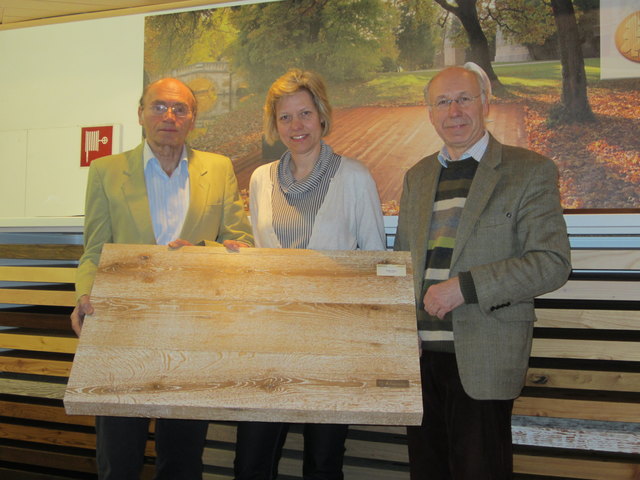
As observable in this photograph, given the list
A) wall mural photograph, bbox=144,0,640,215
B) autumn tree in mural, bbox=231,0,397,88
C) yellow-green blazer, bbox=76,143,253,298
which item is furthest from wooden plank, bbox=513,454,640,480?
autumn tree in mural, bbox=231,0,397,88

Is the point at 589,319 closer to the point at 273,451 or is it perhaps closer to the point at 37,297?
the point at 273,451

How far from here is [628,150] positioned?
3.13 m

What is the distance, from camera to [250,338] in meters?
1.91

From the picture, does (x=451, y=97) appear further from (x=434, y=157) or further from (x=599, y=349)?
(x=599, y=349)

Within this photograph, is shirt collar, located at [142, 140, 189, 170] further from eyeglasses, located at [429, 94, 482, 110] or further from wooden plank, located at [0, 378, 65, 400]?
wooden plank, located at [0, 378, 65, 400]

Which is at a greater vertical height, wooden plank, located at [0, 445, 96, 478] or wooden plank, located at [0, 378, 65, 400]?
wooden plank, located at [0, 378, 65, 400]

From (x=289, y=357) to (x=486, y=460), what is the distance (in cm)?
67

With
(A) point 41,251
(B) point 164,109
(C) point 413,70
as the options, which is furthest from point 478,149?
(A) point 41,251

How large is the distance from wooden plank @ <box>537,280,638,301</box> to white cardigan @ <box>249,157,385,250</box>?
3.14ft

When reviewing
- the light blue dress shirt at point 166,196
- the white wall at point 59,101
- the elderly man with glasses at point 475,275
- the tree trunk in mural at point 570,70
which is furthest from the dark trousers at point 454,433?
the white wall at point 59,101

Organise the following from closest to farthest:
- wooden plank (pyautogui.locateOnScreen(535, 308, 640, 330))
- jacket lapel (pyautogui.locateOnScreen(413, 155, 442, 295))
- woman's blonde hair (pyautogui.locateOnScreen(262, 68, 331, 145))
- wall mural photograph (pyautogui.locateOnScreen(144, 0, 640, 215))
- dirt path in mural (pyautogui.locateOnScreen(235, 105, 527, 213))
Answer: jacket lapel (pyautogui.locateOnScreen(413, 155, 442, 295)) < woman's blonde hair (pyautogui.locateOnScreen(262, 68, 331, 145)) < wooden plank (pyautogui.locateOnScreen(535, 308, 640, 330)) < wall mural photograph (pyautogui.locateOnScreen(144, 0, 640, 215)) < dirt path in mural (pyautogui.locateOnScreen(235, 105, 527, 213))

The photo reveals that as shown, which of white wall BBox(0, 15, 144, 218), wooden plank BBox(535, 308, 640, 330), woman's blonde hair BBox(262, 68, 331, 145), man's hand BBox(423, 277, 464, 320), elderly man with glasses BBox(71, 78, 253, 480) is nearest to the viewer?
man's hand BBox(423, 277, 464, 320)

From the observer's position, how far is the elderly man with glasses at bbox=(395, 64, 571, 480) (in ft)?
6.11

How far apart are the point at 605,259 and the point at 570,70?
1131 mm
